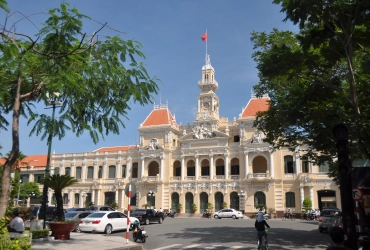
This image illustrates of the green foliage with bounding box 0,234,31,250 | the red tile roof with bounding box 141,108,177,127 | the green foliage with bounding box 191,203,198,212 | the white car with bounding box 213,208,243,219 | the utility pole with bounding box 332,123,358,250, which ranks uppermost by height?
the red tile roof with bounding box 141,108,177,127

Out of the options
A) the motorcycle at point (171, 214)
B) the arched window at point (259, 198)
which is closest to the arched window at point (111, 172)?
the motorcycle at point (171, 214)

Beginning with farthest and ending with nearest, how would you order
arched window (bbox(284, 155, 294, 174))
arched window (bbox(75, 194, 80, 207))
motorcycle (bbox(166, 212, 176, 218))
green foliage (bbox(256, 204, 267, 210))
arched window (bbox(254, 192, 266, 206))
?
1. arched window (bbox(75, 194, 80, 207))
2. motorcycle (bbox(166, 212, 176, 218))
3. arched window (bbox(284, 155, 294, 174))
4. arched window (bbox(254, 192, 266, 206))
5. green foliage (bbox(256, 204, 267, 210))

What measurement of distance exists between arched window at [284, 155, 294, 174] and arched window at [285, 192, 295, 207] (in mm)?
2682

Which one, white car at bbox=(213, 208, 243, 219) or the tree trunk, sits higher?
the tree trunk

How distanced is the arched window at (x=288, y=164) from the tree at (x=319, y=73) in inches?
1005

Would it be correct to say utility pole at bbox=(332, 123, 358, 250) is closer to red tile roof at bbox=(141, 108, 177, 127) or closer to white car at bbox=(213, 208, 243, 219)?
white car at bbox=(213, 208, 243, 219)

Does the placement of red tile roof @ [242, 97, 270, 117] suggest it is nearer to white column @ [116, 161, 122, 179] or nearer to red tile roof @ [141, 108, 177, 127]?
red tile roof @ [141, 108, 177, 127]

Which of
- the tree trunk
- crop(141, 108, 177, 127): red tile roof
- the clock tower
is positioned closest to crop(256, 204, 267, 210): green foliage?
the clock tower

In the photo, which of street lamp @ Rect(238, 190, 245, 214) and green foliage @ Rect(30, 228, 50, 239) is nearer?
green foliage @ Rect(30, 228, 50, 239)

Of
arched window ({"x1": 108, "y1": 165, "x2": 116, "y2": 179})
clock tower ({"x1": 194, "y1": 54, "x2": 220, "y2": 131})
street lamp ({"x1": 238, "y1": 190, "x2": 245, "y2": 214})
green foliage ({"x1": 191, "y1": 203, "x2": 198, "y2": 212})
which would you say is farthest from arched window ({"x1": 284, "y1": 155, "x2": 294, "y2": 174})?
arched window ({"x1": 108, "y1": 165, "x2": 116, "y2": 179})

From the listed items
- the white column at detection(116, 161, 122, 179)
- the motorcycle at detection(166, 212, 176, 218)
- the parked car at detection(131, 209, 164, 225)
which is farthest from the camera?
the white column at detection(116, 161, 122, 179)

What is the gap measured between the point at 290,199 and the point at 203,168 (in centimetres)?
1235

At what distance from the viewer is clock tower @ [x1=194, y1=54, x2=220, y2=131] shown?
47572 mm

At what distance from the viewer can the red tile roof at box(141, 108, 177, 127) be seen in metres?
52.6
